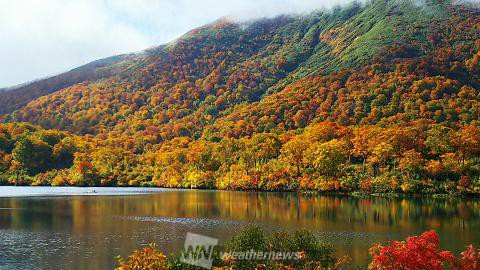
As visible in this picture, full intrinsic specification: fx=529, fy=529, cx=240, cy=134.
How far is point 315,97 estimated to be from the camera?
158 metres

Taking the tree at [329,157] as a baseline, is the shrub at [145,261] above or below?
below

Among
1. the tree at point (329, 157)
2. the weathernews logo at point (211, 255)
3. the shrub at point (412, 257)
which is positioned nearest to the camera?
the shrub at point (412, 257)

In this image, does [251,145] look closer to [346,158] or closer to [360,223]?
[346,158]

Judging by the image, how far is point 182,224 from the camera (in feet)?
155

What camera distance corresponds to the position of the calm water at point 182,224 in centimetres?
3362

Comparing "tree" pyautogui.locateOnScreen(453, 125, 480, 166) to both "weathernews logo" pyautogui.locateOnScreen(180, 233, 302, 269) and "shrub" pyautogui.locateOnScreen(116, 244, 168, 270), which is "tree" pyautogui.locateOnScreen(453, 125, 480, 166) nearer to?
"weathernews logo" pyautogui.locateOnScreen(180, 233, 302, 269)

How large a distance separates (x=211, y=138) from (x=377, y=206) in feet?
322

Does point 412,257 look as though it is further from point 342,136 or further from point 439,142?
point 342,136

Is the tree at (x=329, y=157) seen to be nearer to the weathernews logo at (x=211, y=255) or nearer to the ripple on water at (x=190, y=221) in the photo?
the ripple on water at (x=190, y=221)

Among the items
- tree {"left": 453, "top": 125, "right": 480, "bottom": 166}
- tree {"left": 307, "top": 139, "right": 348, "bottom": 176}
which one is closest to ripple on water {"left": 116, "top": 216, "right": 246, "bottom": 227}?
tree {"left": 307, "top": 139, "right": 348, "bottom": 176}

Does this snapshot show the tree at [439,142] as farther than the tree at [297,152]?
No

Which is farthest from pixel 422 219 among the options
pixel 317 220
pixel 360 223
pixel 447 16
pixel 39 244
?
pixel 447 16

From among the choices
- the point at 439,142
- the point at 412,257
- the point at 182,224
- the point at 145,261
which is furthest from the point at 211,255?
the point at 439,142

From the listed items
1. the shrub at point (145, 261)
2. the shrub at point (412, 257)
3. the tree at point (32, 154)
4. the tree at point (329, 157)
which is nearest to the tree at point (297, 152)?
the tree at point (329, 157)
